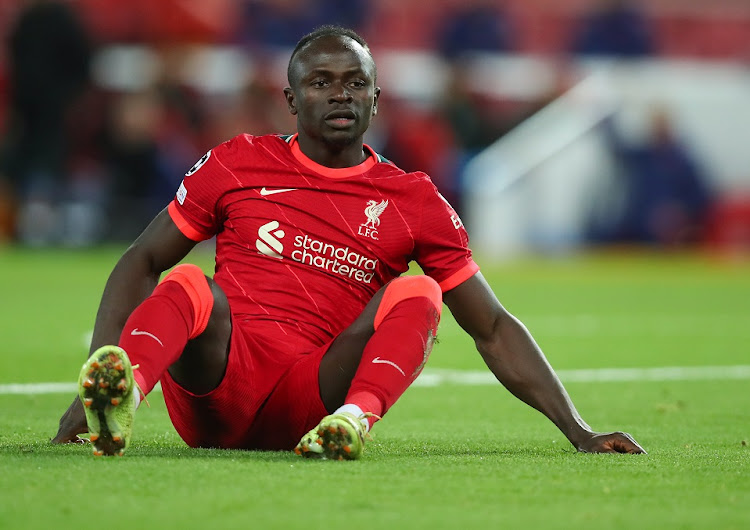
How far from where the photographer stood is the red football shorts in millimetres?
4352

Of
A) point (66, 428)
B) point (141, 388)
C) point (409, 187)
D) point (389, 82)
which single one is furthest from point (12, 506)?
point (389, 82)

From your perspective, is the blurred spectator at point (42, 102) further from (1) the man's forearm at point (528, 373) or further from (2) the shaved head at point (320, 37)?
(1) the man's forearm at point (528, 373)

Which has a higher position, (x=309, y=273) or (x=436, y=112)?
(x=436, y=112)

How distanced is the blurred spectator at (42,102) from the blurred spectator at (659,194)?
7.36 m

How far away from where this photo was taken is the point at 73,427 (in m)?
4.56

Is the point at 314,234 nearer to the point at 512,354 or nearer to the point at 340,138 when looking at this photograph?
the point at 340,138

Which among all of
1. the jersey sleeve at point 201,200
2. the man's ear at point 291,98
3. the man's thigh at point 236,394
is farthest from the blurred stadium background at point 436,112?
the man's thigh at point 236,394

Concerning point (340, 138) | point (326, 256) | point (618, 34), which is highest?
A: point (618, 34)

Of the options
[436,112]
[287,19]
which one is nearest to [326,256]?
[436,112]

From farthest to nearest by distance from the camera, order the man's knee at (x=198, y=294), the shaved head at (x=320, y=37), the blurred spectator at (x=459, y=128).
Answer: the blurred spectator at (x=459, y=128) → the shaved head at (x=320, y=37) → the man's knee at (x=198, y=294)

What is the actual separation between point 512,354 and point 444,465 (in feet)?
2.13

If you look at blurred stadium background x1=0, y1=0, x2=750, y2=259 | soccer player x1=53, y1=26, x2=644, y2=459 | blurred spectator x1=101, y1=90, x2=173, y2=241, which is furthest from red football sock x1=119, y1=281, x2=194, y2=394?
blurred spectator x1=101, y1=90, x2=173, y2=241

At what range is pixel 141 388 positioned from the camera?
156 inches

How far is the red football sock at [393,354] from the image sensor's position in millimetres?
4172
